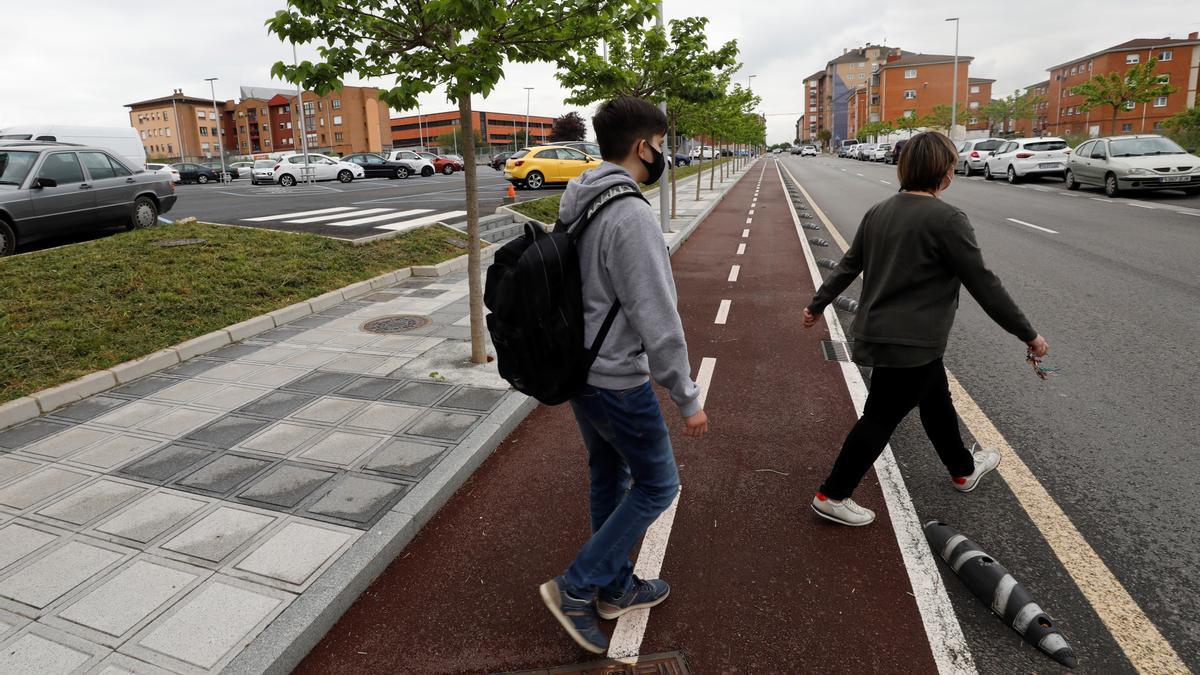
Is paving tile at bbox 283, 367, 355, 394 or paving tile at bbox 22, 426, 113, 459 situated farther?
paving tile at bbox 283, 367, 355, 394

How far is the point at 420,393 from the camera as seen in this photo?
212 inches

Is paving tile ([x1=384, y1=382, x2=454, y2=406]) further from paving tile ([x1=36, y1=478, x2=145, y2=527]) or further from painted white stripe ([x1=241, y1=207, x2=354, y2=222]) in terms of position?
painted white stripe ([x1=241, y1=207, x2=354, y2=222])

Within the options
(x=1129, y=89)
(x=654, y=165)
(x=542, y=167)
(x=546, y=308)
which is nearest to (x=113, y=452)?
(x=546, y=308)

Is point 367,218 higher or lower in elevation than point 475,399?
higher

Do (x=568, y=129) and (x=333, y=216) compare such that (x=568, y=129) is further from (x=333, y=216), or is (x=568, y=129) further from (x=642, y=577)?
(x=642, y=577)

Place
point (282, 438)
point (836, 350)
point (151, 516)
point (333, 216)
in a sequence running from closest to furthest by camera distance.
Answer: point (151, 516) → point (282, 438) → point (836, 350) → point (333, 216)

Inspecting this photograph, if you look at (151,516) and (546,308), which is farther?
(151,516)

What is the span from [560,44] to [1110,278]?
7756mm

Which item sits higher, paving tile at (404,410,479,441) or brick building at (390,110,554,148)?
brick building at (390,110,554,148)

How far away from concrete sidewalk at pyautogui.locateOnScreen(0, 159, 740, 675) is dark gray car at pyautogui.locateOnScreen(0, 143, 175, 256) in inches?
240

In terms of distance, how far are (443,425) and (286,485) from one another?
3.60 feet

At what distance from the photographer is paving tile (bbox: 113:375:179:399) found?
5.68 metres

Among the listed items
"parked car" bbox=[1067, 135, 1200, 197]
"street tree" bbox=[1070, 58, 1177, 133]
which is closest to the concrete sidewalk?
"parked car" bbox=[1067, 135, 1200, 197]

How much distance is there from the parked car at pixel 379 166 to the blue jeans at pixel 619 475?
123ft
